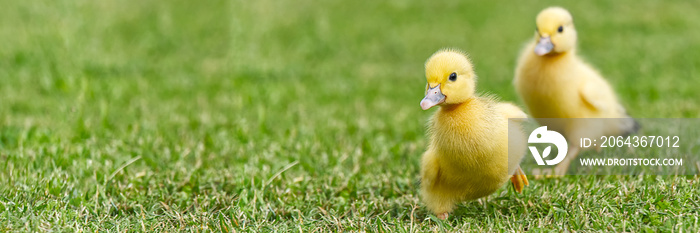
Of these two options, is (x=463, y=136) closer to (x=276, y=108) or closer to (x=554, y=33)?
(x=554, y=33)

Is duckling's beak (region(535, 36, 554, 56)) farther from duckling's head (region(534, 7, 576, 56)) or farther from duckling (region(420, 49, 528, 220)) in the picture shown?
duckling (region(420, 49, 528, 220))

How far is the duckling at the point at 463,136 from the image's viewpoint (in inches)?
140

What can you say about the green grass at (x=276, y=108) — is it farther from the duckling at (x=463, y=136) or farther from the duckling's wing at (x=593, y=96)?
the duckling's wing at (x=593, y=96)


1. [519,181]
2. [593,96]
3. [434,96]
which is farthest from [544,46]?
[434,96]

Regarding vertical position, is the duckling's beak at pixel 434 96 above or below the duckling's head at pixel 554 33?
below

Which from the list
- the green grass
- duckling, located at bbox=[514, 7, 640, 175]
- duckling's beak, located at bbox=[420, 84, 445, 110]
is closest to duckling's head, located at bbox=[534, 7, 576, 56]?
duckling, located at bbox=[514, 7, 640, 175]

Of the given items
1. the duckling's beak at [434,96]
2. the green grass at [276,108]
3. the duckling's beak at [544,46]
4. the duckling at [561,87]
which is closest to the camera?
the duckling's beak at [434,96]

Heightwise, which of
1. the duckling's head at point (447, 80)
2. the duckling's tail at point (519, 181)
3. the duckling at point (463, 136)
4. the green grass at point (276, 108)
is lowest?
the green grass at point (276, 108)

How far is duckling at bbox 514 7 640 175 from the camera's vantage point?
4.83 m

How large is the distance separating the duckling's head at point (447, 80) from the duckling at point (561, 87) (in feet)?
4.20

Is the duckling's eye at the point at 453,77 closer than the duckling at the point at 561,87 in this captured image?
Yes

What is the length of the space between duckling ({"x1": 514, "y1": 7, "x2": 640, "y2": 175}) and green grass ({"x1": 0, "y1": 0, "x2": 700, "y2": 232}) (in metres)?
0.51

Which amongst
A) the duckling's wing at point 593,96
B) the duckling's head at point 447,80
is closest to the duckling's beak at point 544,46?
the duckling's wing at point 593,96

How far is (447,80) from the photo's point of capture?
140 inches
